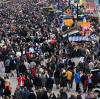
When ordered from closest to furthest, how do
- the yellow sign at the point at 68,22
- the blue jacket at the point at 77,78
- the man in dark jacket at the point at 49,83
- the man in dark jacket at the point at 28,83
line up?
the man in dark jacket at the point at 28,83 → the man in dark jacket at the point at 49,83 → the blue jacket at the point at 77,78 → the yellow sign at the point at 68,22

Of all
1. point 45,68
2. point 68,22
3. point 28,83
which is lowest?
point 68,22

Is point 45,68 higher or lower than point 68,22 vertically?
higher

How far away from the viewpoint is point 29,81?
89.5ft

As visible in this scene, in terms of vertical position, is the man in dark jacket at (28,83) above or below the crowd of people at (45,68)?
above

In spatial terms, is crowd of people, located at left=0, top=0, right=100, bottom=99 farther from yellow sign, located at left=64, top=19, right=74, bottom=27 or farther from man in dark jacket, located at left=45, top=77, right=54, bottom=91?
yellow sign, located at left=64, top=19, right=74, bottom=27

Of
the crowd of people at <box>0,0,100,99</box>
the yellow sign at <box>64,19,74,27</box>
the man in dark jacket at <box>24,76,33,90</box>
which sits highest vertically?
the man in dark jacket at <box>24,76,33,90</box>

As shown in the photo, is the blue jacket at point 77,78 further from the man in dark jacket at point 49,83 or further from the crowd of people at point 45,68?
the man in dark jacket at point 49,83

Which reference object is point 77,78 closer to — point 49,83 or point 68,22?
point 49,83

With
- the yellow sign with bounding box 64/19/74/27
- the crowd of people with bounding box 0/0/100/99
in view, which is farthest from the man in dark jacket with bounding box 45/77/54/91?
the yellow sign with bounding box 64/19/74/27

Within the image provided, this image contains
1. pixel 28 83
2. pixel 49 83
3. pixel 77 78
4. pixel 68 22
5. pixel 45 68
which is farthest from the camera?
pixel 68 22

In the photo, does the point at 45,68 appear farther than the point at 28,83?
Yes

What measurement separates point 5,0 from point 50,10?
4965 centimetres

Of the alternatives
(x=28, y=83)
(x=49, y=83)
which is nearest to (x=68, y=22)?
(x=49, y=83)

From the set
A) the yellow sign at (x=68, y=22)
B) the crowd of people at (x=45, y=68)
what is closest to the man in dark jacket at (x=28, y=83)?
the crowd of people at (x=45, y=68)
